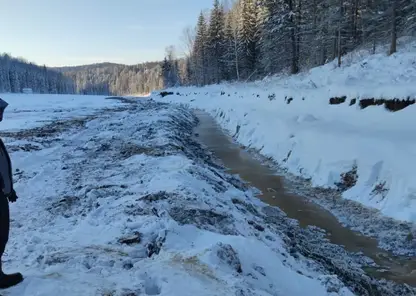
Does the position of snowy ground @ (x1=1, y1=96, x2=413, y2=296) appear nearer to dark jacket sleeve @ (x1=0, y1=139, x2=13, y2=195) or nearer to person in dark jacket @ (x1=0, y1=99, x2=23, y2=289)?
person in dark jacket @ (x1=0, y1=99, x2=23, y2=289)

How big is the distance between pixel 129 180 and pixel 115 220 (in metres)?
2.34

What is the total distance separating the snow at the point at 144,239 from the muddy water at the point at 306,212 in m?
0.77

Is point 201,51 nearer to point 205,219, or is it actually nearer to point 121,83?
point 205,219

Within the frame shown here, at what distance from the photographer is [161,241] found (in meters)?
4.53

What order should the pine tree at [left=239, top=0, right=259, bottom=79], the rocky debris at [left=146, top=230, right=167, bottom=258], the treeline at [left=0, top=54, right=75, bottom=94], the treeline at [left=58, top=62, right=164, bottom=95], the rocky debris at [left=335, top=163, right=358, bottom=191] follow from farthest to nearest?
the treeline at [left=58, top=62, right=164, bottom=95]
the treeline at [left=0, top=54, right=75, bottom=94]
the pine tree at [left=239, top=0, right=259, bottom=79]
the rocky debris at [left=335, top=163, right=358, bottom=191]
the rocky debris at [left=146, top=230, right=167, bottom=258]

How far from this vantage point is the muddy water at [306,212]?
5.22 m

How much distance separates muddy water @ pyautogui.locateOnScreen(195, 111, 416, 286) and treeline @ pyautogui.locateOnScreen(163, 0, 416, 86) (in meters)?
13.9

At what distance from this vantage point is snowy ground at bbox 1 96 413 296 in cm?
363

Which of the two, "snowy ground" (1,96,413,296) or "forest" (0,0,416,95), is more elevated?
"forest" (0,0,416,95)

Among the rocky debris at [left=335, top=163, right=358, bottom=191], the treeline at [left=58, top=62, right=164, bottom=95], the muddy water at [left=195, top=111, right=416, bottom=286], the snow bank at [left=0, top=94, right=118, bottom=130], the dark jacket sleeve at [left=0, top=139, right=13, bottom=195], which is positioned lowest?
the muddy water at [left=195, top=111, right=416, bottom=286]

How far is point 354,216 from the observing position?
710 centimetres

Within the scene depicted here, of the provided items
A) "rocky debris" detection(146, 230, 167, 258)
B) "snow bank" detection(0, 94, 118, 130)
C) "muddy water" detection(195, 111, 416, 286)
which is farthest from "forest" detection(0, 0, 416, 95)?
"rocky debris" detection(146, 230, 167, 258)

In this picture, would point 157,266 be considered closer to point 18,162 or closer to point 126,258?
point 126,258

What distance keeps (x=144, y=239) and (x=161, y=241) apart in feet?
0.89
